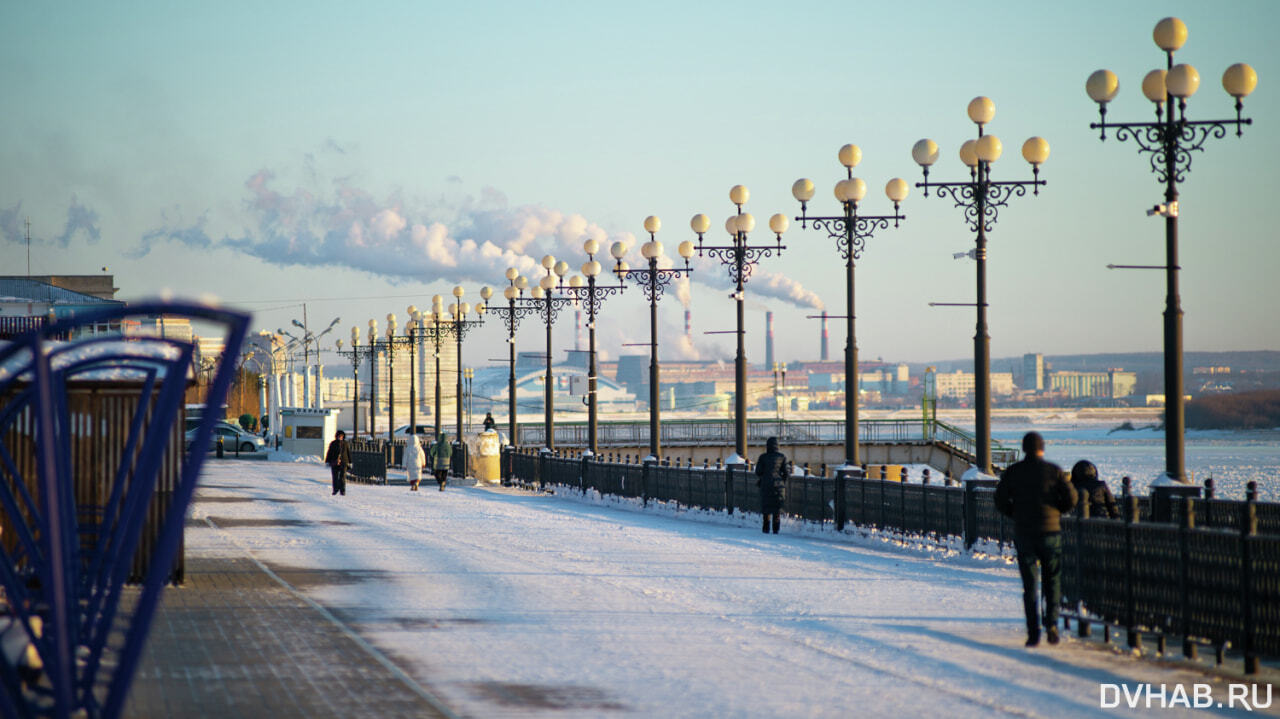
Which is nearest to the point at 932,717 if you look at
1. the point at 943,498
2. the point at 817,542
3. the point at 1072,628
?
the point at 1072,628

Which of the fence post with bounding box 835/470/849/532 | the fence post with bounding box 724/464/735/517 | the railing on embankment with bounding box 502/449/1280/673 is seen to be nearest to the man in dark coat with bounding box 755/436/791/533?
the fence post with bounding box 835/470/849/532

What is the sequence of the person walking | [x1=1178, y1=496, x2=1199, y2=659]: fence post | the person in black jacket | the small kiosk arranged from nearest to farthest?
[x1=1178, y1=496, x2=1199, y2=659]: fence post < the person in black jacket < the person walking < the small kiosk

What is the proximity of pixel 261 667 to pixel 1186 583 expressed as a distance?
22.6 ft

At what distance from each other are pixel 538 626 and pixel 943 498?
916 cm

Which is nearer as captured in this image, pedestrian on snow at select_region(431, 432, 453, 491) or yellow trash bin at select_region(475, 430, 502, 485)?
pedestrian on snow at select_region(431, 432, 453, 491)

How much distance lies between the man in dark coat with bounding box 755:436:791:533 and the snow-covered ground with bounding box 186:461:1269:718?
0.57m

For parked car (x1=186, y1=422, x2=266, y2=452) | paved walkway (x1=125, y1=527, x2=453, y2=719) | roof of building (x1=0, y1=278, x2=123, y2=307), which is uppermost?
roof of building (x1=0, y1=278, x2=123, y2=307)

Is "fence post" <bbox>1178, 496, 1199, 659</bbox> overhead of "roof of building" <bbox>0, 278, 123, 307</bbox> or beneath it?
beneath

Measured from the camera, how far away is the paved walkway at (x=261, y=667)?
856 cm

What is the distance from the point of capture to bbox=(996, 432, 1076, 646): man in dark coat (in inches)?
444

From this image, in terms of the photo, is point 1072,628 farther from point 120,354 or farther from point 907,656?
point 120,354

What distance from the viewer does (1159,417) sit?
19838cm

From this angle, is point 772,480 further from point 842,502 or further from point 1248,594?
point 1248,594

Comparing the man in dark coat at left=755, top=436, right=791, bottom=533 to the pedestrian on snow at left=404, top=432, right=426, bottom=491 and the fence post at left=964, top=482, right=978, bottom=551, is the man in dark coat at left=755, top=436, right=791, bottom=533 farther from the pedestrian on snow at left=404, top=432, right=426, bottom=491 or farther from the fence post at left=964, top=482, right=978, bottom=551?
the pedestrian on snow at left=404, top=432, right=426, bottom=491
